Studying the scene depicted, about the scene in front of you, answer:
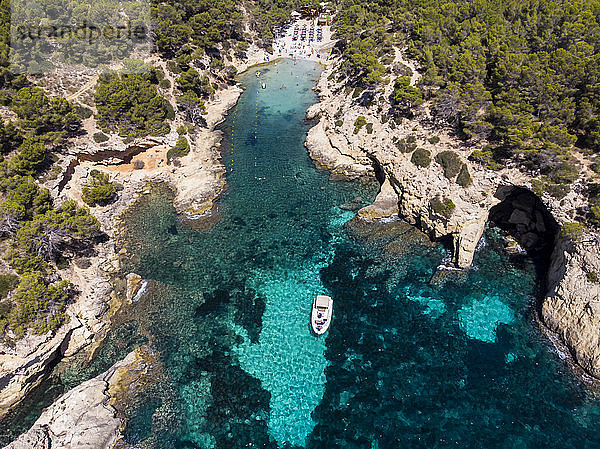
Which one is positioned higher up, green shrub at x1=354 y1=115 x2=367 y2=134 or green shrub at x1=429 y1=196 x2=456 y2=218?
green shrub at x1=354 y1=115 x2=367 y2=134

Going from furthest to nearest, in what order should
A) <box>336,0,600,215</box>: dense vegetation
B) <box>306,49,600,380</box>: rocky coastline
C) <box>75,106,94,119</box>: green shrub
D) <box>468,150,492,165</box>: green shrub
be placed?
<box>75,106,94,119</box>: green shrub → <box>468,150,492,165</box>: green shrub → <box>336,0,600,215</box>: dense vegetation → <box>306,49,600,380</box>: rocky coastline

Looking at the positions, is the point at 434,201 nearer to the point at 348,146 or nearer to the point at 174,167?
the point at 348,146

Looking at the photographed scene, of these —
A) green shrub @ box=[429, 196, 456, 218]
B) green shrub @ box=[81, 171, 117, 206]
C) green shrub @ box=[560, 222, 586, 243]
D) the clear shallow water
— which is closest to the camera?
the clear shallow water

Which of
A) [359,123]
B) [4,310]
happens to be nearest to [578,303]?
[359,123]

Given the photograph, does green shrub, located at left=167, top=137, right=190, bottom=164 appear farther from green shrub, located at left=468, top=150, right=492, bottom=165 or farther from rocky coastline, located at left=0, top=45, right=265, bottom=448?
green shrub, located at left=468, top=150, right=492, bottom=165

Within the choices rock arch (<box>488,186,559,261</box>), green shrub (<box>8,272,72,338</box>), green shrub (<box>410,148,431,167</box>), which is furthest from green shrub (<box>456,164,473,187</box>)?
green shrub (<box>8,272,72,338</box>)

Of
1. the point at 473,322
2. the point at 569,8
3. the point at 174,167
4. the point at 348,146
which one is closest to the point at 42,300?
the point at 174,167
